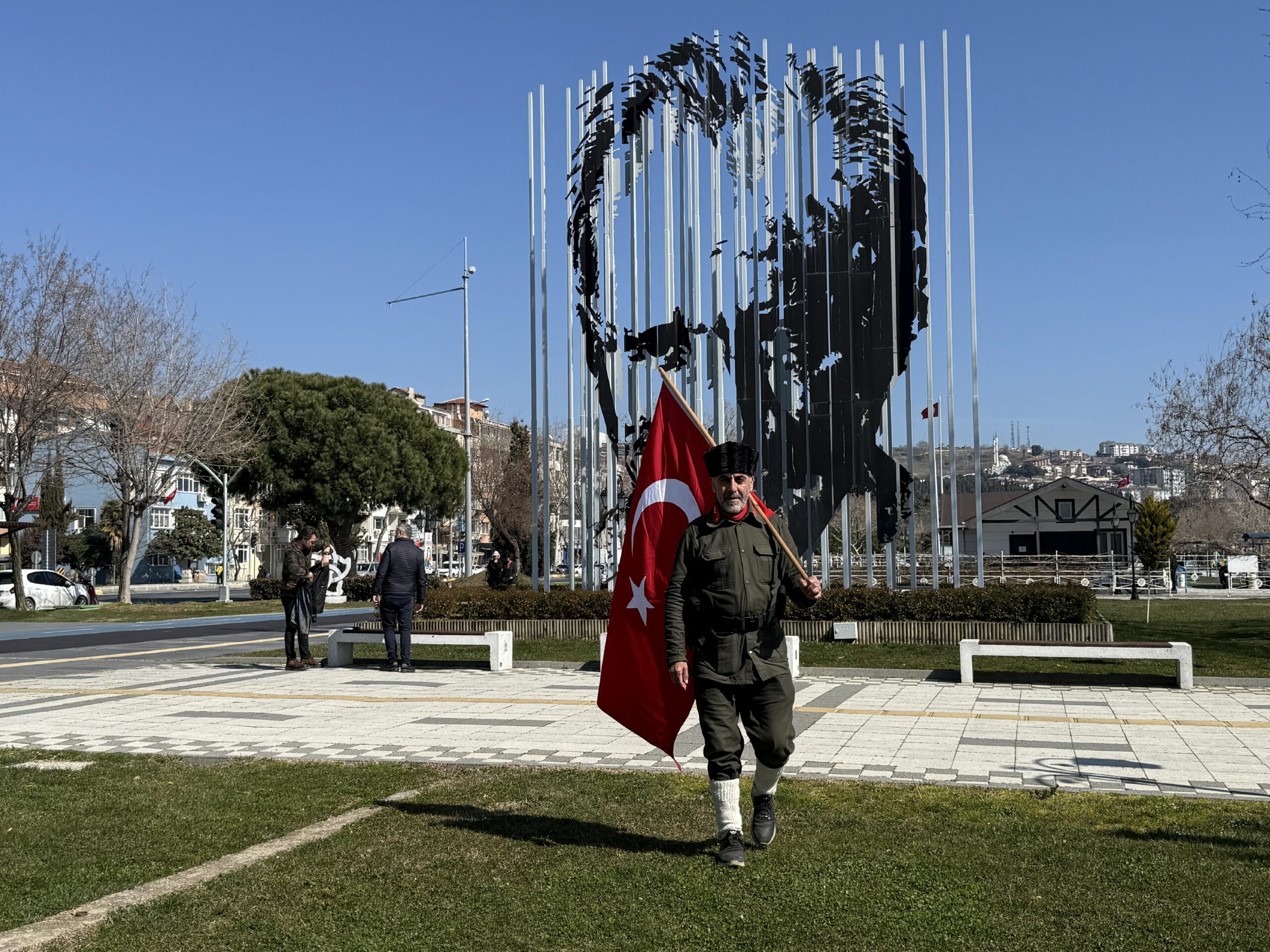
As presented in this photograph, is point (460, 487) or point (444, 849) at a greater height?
point (460, 487)

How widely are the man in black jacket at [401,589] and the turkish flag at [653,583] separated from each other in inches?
312

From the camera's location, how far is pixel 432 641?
15.2 meters

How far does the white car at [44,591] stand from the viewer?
34844 mm

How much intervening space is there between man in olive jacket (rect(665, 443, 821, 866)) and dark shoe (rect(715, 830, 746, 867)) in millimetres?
99

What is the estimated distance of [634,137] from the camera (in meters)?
19.4

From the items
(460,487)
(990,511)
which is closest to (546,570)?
(460,487)

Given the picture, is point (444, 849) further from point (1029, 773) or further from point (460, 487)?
point (460, 487)

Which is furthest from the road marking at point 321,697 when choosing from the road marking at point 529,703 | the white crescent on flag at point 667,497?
the white crescent on flag at point 667,497

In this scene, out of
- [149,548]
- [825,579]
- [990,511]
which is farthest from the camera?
[149,548]

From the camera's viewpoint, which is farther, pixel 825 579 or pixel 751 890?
pixel 825 579

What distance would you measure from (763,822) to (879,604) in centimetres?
1124

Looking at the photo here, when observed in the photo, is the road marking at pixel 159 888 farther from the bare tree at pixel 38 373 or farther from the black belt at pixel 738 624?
the bare tree at pixel 38 373

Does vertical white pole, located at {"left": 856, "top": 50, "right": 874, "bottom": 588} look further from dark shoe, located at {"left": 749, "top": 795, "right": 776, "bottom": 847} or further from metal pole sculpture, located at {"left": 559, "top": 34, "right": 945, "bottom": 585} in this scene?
dark shoe, located at {"left": 749, "top": 795, "right": 776, "bottom": 847}

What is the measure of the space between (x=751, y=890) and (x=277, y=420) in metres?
41.7
